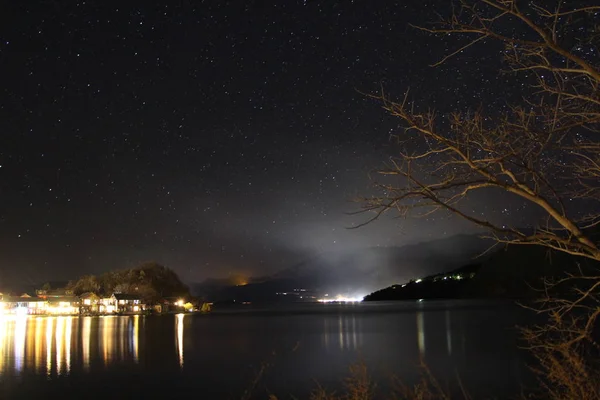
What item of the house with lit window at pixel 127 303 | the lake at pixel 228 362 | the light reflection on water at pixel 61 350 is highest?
the house with lit window at pixel 127 303

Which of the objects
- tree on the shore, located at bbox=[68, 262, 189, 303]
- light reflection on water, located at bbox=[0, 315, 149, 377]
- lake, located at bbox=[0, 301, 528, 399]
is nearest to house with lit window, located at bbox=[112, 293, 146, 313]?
tree on the shore, located at bbox=[68, 262, 189, 303]

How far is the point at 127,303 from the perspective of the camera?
111938 millimetres

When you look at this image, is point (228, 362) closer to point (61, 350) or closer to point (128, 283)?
point (61, 350)

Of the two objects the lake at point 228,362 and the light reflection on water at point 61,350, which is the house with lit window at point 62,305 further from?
the lake at point 228,362

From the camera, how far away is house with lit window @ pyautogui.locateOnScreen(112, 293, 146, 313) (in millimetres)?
110562

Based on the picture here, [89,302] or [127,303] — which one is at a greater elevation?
[89,302]

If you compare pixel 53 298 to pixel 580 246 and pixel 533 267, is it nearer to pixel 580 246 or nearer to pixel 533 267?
pixel 580 246

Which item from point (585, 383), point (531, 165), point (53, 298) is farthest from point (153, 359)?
point (53, 298)

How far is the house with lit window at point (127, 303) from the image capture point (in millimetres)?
110562

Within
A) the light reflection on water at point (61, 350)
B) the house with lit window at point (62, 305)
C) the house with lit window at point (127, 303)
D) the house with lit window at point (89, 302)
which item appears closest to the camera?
the light reflection on water at point (61, 350)

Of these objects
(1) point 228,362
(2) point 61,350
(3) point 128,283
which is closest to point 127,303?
(3) point 128,283

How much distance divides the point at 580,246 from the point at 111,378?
1195 inches

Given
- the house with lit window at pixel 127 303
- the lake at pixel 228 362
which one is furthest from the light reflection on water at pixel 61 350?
the house with lit window at pixel 127 303

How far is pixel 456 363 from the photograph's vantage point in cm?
3494
